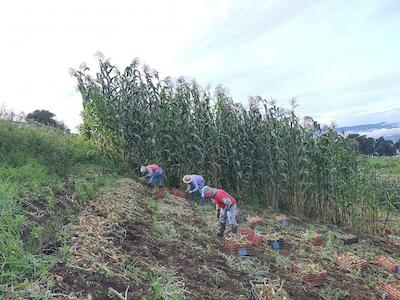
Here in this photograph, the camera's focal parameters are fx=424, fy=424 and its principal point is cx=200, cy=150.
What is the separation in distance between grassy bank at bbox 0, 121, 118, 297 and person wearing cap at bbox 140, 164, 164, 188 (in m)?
0.89

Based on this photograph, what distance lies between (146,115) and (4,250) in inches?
345

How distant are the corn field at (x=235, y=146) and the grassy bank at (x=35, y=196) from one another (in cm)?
141

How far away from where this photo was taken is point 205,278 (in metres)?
4.60

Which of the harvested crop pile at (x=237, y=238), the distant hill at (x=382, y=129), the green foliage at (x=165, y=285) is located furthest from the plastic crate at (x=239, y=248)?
the distant hill at (x=382, y=129)

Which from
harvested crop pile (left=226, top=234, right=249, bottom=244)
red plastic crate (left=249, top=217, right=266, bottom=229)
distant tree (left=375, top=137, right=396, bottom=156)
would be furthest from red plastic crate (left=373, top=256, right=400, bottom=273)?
distant tree (left=375, top=137, right=396, bottom=156)

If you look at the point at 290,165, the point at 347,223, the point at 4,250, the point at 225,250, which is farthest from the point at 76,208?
the point at 347,223

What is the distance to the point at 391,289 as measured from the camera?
5910mm

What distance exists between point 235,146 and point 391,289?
21.0 ft

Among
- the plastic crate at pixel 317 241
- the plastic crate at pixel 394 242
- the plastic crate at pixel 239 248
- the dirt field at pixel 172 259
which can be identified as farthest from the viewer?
the plastic crate at pixel 394 242

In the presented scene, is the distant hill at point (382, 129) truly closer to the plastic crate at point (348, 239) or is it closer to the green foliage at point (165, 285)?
the plastic crate at point (348, 239)

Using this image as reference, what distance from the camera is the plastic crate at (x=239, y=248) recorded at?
246 inches

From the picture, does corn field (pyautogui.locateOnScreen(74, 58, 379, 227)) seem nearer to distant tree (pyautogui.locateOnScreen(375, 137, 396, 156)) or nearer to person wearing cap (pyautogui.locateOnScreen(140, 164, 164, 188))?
person wearing cap (pyautogui.locateOnScreen(140, 164, 164, 188))

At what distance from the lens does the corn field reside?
11.5 m

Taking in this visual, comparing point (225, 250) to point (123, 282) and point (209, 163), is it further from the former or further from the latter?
point (209, 163)
